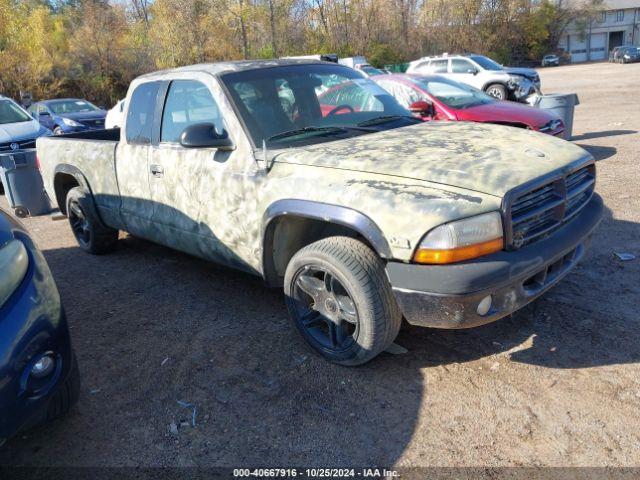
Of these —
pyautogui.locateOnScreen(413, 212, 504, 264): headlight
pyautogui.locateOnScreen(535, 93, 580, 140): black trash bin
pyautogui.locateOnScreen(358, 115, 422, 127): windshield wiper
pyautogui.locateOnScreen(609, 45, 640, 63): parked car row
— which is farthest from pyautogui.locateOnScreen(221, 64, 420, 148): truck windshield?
pyautogui.locateOnScreen(609, 45, 640, 63): parked car row

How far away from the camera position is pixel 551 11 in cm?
6138

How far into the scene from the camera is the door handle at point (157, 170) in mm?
4360

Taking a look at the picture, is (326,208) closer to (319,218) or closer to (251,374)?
(319,218)

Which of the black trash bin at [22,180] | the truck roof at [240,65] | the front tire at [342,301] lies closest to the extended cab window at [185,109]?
the truck roof at [240,65]

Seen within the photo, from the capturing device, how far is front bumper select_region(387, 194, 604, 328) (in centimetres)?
270

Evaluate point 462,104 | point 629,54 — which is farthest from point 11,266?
point 629,54

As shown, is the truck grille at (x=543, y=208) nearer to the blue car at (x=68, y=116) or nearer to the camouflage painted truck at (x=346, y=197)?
the camouflage painted truck at (x=346, y=197)

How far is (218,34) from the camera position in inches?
1443

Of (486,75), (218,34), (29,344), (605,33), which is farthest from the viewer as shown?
(605,33)

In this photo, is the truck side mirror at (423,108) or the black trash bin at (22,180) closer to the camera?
the truck side mirror at (423,108)

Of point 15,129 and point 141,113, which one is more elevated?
point 141,113

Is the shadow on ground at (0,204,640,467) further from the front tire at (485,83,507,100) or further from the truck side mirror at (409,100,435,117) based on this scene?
the front tire at (485,83,507,100)

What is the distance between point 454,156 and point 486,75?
17.0 metres

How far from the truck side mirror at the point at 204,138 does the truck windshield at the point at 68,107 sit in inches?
596
